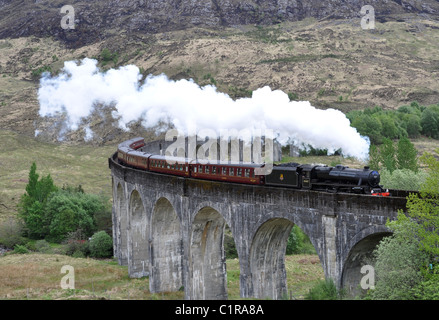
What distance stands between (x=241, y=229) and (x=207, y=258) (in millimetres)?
7663

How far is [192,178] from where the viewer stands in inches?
1439

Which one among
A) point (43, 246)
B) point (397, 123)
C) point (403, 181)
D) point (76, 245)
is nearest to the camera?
point (403, 181)

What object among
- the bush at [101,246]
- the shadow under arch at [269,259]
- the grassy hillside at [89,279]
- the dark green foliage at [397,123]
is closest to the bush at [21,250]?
the grassy hillside at [89,279]

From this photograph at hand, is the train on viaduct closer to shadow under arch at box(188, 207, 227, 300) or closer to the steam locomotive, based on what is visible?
shadow under arch at box(188, 207, 227, 300)

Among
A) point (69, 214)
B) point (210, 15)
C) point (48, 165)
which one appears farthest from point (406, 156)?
point (210, 15)

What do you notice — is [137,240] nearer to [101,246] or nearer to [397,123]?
[101,246]

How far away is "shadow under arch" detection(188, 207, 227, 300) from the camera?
120 feet

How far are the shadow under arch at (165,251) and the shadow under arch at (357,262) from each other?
1900 cm

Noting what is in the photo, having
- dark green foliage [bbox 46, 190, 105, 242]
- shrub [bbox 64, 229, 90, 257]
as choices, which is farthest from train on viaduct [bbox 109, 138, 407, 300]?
dark green foliage [bbox 46, 190, 105, 242]

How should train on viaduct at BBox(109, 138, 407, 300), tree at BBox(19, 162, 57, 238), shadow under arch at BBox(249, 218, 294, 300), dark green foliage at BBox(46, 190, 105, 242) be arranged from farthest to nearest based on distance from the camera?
tree at BBox(19, 162, 57, 238)
dark green foliage at BBox(46, 190, 105, 242)
shadow under arch at BBox(249, 218, 294, 300)
train on viaduct at BBox(109, 138, 407, 300)

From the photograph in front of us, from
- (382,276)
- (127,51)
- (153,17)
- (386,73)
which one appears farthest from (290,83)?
(382,276)

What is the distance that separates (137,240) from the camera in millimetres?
48312

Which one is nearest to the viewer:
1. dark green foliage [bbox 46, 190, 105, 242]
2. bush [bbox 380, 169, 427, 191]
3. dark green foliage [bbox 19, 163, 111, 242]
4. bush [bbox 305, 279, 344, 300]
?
bush [bbox 305, 279, 344, 300]

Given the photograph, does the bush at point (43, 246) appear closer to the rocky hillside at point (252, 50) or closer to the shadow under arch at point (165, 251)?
the shadow under arch at point (165, 251)
